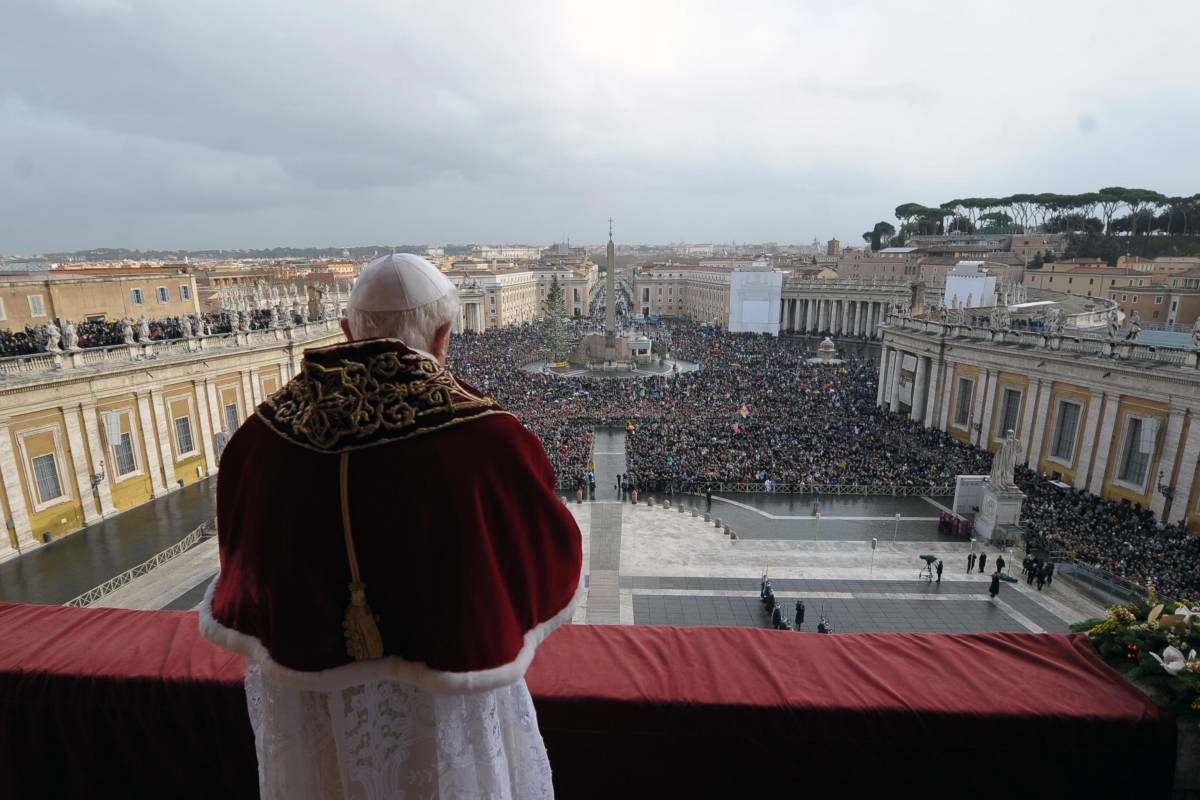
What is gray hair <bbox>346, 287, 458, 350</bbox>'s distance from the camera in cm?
178

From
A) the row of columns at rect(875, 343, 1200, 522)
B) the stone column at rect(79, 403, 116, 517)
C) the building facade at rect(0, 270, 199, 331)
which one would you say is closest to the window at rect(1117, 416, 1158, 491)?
the row of columns at rect(875, 343, 1200, 522)

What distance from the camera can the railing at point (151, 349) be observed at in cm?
1568

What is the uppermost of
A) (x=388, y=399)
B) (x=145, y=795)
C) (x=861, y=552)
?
(x=388, y=399)

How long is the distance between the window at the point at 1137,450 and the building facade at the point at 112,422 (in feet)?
81.7

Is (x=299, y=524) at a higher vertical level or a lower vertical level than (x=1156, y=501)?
higher

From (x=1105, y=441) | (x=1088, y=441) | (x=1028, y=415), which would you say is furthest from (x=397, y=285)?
(x=1028, y=415)

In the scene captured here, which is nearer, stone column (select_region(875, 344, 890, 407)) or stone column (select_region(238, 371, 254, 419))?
stone column (select_region(238, 371, 254, 419))

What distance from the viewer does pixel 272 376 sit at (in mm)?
23281

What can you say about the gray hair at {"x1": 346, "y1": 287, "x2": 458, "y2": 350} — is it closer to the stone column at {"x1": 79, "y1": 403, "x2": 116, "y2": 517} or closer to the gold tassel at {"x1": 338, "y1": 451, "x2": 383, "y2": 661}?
the gold tassel at {"x1": 338, "y1": 451, "x2": 383, "y2": 661}

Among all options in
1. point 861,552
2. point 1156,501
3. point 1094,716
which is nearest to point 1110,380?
point 1156,501

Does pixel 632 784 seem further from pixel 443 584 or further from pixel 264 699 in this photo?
pixel 443 584

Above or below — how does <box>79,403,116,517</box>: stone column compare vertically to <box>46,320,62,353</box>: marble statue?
below

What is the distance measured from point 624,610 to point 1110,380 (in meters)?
17.7

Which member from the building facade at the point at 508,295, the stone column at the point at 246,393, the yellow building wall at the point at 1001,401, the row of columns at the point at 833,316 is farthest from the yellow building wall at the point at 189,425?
the row of columns at the point at 833,316
